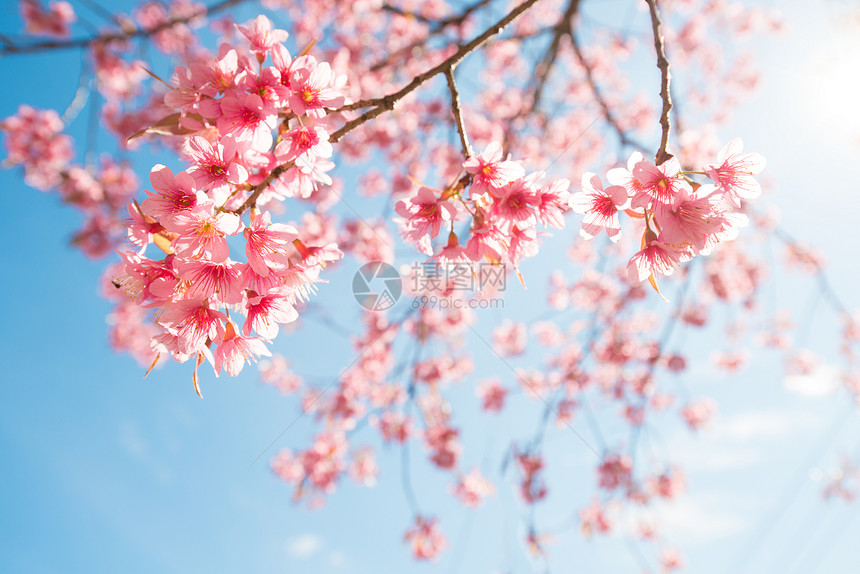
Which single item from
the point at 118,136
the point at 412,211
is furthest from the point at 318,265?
the point at 118,136

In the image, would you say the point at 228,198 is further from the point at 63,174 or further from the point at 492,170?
the point at 63,174

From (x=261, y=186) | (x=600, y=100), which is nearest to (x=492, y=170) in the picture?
(x=261, y=186)

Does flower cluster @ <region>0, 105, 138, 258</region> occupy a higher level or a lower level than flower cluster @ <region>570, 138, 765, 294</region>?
higher

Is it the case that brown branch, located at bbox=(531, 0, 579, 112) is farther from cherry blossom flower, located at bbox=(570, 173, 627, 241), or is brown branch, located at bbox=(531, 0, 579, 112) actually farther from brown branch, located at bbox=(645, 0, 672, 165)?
cherry blossom flower, located at bbox=(570, 173, 627, 241)

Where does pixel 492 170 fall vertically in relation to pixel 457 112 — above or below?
below

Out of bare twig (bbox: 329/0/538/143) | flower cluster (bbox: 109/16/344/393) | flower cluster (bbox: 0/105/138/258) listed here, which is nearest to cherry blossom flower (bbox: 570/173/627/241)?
bare twig (bbox: 329/0/538/143)

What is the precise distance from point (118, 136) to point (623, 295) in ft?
22.7

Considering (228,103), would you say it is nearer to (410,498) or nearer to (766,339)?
(410,498)

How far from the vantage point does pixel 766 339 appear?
6.33 metres

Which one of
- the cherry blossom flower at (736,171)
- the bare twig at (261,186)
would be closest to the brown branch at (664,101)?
the cherry blossom flower at (736,171)
